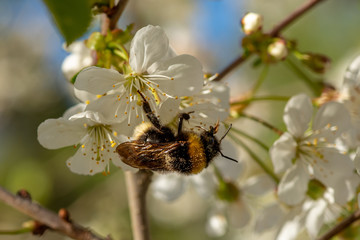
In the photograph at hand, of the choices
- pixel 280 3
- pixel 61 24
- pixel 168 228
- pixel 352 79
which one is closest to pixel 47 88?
pixel 168 228

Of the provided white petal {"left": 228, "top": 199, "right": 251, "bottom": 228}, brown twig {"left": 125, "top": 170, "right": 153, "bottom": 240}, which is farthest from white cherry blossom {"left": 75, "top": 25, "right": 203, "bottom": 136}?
white petal {"left": 228, "top": 199, "right": 251, "bottom": 228}

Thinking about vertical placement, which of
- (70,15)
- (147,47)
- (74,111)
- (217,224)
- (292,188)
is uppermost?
(70,15)

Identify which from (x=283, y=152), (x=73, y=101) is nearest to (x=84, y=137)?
(x=283, y=152)

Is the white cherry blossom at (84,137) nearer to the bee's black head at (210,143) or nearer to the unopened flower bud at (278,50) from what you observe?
the bee's black head at (210,143)

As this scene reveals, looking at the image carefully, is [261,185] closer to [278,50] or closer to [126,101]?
[278,50]

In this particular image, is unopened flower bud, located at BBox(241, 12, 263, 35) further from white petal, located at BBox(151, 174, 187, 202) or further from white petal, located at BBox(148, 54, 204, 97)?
white petal, located at BBox(151, 174, 187, 202)

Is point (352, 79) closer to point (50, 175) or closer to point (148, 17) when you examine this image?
point (50, 175)
